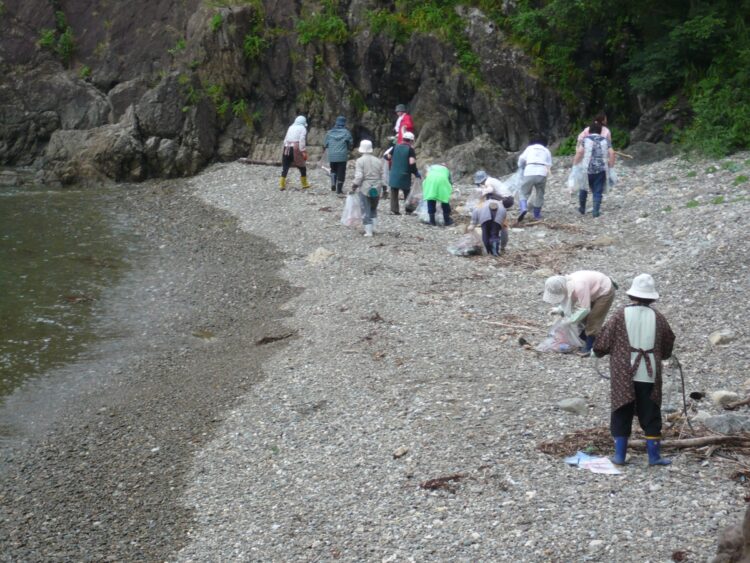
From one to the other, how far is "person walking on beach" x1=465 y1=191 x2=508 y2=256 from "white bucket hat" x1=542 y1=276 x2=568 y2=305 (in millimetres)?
5443

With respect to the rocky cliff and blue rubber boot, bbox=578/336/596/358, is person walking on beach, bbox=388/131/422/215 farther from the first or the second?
blue rubber boot, bbox=578/336/596/358

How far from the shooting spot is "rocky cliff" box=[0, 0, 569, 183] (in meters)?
26.3

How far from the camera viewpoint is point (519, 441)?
8133mm

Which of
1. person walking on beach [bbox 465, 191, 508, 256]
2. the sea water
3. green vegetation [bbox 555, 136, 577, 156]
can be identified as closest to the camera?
the sea water

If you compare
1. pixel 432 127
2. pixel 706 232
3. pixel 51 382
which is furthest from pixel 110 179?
pixel 706 232

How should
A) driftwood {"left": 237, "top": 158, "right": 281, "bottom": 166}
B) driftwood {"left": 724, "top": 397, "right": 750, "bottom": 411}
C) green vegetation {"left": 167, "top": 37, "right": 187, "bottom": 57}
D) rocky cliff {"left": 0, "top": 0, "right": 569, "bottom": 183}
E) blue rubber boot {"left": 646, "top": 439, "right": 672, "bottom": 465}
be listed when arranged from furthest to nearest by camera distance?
green vegetation {"left": 167, "top": 37, "right": 187, "bottom": 57}
driftwood {"left": 237, "top": 158, "right": 281, "bottom": 166}
rocky cliff {"left": 0, "top": 0, "right": 569, "bottom": 183}
driftwood {"left": 724, "top": 397, "right": 750, "bottom": 411}
blue rubber boot {"left": 646, "top": 439, "right": 672, "bottom": 465}

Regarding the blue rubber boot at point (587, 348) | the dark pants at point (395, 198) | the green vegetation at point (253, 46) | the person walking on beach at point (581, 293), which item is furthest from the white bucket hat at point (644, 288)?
the green vegetation at point (253, 46)

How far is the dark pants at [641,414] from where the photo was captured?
7.05 meters

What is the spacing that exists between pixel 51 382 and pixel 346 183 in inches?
→ 504

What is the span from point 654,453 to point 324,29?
2346 cm

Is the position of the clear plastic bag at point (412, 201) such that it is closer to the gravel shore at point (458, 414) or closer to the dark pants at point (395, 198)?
the dark pants at point (395, 198)

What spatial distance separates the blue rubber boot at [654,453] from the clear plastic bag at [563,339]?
10.7 ft

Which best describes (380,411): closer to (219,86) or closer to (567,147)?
(567,147)

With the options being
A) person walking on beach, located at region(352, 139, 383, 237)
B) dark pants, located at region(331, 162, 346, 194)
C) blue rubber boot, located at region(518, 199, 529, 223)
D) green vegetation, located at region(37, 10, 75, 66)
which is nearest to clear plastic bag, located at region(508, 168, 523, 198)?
blue rubber boot, located at region(518, 199, 529, 223)
